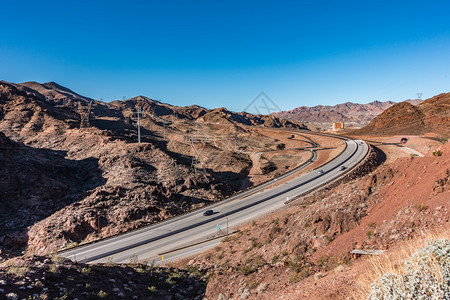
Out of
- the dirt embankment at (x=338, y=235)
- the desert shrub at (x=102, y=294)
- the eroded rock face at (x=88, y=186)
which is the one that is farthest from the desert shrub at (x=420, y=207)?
the eroded rock face at (x=88, y=186)

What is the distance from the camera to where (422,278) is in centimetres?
491

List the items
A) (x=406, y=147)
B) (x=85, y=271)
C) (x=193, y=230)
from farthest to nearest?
(x=406, y=147)
(x=193, y=230)
(x=85, y=271)

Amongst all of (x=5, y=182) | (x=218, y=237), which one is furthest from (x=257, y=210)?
(x=5, y=182)

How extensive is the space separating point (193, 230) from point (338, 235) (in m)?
23.8

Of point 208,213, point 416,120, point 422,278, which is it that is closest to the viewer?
point 422,278

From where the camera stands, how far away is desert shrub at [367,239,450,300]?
15.4 feet

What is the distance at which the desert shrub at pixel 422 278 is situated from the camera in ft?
15.4

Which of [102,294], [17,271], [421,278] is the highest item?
[17,271]

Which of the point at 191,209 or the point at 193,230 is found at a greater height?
the point at 191,209

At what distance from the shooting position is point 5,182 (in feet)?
135

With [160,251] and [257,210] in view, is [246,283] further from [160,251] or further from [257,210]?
[257,210]

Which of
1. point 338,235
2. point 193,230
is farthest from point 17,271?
point 193,230

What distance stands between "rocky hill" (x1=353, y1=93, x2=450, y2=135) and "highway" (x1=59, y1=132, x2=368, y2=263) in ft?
213

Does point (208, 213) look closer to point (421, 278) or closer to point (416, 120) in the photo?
point (421, 278)
